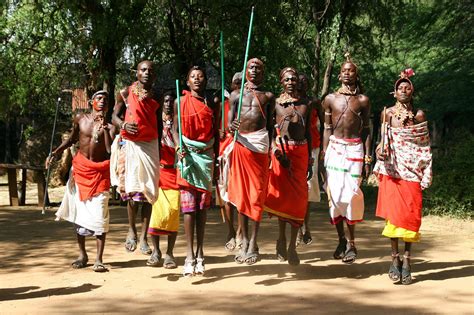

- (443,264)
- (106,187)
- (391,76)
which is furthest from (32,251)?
(391,76)

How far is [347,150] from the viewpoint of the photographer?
7469 mm

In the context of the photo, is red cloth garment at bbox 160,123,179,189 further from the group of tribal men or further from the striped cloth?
the striped cloth

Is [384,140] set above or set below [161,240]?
above

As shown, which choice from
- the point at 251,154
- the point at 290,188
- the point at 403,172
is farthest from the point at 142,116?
the point at 403,172

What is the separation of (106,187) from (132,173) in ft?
1.22

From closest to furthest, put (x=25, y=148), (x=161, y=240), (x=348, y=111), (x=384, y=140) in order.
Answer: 1. (x=384, y=140)
2. (x=348, y=111)
3. (x=161, y=240)
4. (x=25, y=148)

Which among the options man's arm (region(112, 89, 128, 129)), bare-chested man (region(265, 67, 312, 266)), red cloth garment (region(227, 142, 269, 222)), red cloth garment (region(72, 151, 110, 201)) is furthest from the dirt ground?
man's arm (region(112, 89, 128, 129))

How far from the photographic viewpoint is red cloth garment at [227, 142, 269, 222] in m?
7.18

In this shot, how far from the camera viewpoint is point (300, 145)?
760cm

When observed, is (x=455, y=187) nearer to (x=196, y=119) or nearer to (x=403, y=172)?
(x=403, y=172)

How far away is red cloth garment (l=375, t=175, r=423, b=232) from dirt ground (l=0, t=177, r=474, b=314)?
1.95ft

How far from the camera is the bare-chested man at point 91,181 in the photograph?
23.8ft

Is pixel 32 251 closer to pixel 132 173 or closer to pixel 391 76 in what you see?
pixel 132 173

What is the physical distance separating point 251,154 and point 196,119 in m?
0.73
